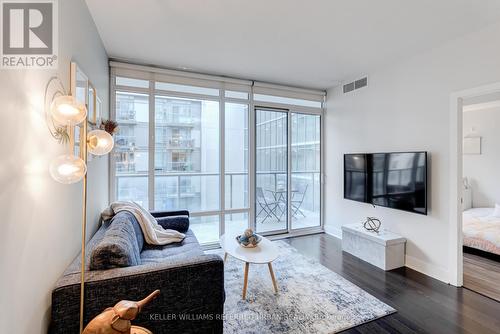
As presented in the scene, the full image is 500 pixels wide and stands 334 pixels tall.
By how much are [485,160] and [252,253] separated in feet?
17.9

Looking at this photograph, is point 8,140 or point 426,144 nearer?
point 8,140

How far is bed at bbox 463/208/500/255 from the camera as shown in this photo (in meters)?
3.20

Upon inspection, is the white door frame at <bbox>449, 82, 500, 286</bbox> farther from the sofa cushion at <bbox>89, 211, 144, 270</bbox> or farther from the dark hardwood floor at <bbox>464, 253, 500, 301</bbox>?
the sofa cushion at <bbox>89, 211, 144, 270</bbox>

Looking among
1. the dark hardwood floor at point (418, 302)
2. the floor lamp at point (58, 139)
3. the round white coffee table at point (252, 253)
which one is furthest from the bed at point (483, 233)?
the floor lamp at point (58, 139)

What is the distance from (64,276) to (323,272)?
8.27 ft

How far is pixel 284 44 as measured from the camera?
9.03 ft

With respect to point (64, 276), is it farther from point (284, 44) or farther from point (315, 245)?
point (315, 245)

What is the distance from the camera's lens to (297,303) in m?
2.26

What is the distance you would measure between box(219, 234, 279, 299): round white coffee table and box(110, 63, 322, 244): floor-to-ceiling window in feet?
2.39

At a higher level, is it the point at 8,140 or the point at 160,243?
the point at 8,140

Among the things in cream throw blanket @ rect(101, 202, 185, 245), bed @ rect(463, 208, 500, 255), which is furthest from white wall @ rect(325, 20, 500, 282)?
cream throw blanket @ rect(101, 202, 185, 245)

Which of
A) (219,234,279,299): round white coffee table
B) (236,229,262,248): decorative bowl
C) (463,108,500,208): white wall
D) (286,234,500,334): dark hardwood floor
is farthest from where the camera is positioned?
(463,108,500,208): white wall

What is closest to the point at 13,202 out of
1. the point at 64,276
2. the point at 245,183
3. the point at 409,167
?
the point at 64,276

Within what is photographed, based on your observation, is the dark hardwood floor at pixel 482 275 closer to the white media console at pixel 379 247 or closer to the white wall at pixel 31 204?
the white media console at pixel 379 247
